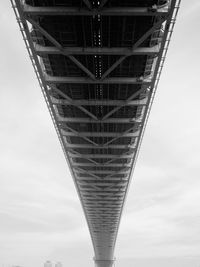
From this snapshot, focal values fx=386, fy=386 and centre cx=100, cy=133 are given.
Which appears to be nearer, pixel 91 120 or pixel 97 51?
pixel 97 51

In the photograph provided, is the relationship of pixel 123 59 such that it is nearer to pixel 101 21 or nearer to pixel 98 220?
Answer: pixel 101 21

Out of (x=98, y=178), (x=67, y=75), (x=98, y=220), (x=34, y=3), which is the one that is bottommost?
(x=34, y=3)

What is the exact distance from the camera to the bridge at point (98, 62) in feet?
63.2

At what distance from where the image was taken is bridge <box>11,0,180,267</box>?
19266 millimetres

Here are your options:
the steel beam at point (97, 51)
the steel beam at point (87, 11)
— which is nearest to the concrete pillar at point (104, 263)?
the steel beam at point (97, 51)

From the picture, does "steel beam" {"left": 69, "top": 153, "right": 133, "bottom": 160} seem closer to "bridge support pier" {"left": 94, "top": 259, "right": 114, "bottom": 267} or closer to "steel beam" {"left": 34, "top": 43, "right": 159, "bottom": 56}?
"steel beam" {"left": 34, "top": 43, "right": 159, "bottom": 56}

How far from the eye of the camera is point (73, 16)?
20.4 meters

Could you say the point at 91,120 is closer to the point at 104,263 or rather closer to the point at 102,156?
the point at 102,156

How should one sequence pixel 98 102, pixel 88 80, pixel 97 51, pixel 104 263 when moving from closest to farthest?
pixel 97 51 → pixel 88 80 → pixel 98 102 → pixel 104 263

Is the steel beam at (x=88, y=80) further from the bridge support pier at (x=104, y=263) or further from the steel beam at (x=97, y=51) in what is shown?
the bridge support pier at (x=104, y=263)

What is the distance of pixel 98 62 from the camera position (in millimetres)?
24047

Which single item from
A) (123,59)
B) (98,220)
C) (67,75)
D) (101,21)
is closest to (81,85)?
(67,75)

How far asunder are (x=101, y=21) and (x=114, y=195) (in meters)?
41.1

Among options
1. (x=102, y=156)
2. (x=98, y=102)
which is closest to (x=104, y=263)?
(x=102, y=156)
